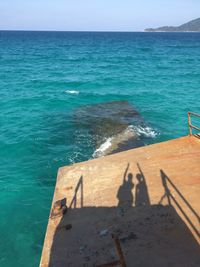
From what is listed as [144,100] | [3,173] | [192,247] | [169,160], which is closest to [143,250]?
[192,247]

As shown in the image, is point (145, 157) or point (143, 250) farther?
point (145, 157)

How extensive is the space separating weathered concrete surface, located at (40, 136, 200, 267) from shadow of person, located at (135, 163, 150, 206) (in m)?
0.03

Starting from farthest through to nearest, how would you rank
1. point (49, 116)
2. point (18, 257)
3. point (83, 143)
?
1. point (49, 116)
2. point (83, 143)
3. point (18, 257)

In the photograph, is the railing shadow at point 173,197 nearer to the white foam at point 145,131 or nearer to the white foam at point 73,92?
the white foam at point 145,131

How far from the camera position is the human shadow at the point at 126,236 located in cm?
652

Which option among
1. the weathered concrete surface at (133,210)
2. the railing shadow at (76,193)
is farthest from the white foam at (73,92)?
the railing shadow at (76,193)

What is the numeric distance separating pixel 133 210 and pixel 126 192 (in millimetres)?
912

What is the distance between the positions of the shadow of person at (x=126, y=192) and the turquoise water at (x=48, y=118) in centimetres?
356

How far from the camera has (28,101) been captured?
2689 cm

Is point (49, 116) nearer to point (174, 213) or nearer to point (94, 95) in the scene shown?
point (94, 95)

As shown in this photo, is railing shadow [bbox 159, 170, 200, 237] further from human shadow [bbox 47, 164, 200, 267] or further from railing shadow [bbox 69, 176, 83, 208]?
railing shadow [bbox 69, 176, 83, 208]

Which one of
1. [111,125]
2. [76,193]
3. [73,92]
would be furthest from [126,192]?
[73,92]

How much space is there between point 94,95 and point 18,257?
68.0 feet

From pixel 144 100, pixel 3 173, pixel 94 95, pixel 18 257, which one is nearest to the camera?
pixel 18 257
